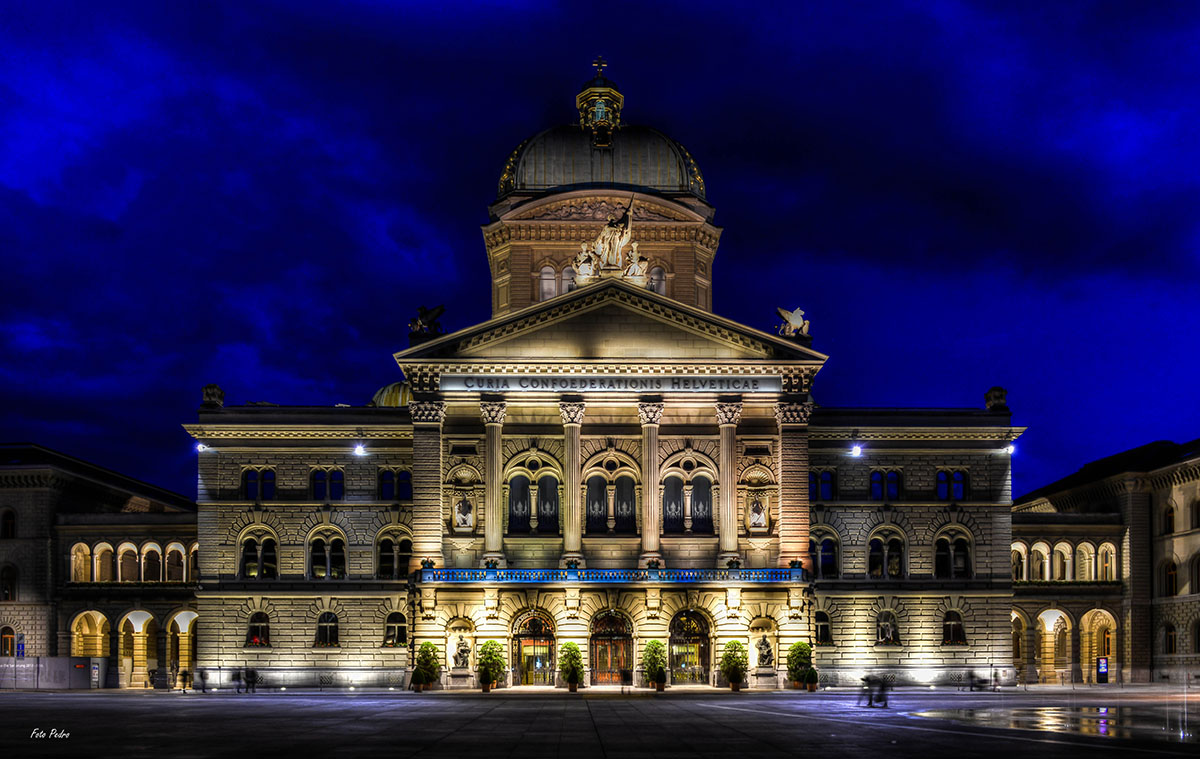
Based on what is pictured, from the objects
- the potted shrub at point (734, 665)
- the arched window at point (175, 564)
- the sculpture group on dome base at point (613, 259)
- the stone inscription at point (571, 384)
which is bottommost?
the potted shrub at point (734, 665)

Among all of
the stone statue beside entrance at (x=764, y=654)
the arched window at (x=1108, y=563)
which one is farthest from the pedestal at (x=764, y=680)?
the arched window at (x=1108, y=563)

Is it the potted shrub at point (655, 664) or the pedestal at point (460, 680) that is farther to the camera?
the pedestal at point (460, 680)

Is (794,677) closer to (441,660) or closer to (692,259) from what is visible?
(441,660)

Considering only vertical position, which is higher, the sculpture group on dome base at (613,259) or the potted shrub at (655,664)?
the sculpture group on dome base at (613,259)

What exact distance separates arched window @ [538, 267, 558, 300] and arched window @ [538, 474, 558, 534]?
15.0 metres

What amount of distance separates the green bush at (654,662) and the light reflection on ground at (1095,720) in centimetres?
2076

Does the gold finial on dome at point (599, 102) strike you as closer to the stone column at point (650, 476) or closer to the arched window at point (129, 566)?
the stone column at point (650, 476)

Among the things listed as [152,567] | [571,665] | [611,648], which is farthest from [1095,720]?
[152,567]

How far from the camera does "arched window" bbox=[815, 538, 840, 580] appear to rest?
81.4 metres

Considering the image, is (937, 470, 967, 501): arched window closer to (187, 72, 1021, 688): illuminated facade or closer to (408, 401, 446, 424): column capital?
(187, 72, 1021, 688): illuminated facade

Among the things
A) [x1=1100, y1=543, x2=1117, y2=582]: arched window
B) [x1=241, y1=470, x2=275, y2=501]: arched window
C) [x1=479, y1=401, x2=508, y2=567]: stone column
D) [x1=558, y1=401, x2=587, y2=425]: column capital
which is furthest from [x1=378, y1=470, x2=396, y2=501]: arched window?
[x1=1100, y1=543, x2=1117, y2=582]: arched window

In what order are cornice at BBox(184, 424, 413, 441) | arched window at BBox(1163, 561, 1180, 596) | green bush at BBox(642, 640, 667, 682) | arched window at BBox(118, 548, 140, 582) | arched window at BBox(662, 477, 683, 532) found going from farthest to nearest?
1. arched window at BBox(118, 548, 140, 582)
2. arched window at BBox(1163, 561, 1180, 596)
3. cornice at BBox(184, 424, 413, 441)
4. arched window at BBox(662, 477, 683, 532)
5. green bush at BBox(642, 640, 667, 682)

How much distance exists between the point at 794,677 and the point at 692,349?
60.2 feet

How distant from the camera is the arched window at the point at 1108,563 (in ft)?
293
